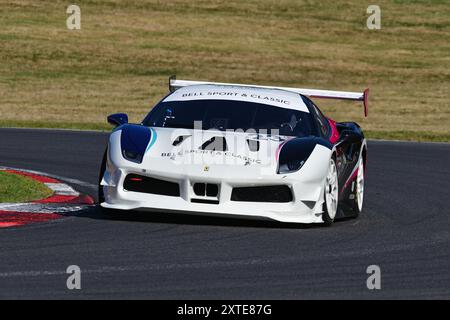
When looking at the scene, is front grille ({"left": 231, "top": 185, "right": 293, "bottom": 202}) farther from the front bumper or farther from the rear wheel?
the rear wheel

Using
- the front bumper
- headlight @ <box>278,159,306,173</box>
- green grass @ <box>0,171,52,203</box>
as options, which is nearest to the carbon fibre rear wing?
green grass @ <box>0,171,52,203</box>

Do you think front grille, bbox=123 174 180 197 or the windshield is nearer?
front grille, bbox=123 174 180 197

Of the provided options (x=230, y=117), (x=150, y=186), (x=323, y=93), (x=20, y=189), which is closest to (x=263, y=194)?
(x=150, y=186)

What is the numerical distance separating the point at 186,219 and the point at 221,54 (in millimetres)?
28291

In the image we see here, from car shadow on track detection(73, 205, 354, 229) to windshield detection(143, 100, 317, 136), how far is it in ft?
2.72

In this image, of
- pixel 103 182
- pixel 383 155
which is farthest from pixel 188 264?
pixel 383 155

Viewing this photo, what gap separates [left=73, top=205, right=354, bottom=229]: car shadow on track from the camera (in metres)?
10.5

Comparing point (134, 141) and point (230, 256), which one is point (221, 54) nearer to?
point (134, 141)

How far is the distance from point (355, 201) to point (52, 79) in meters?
23.5

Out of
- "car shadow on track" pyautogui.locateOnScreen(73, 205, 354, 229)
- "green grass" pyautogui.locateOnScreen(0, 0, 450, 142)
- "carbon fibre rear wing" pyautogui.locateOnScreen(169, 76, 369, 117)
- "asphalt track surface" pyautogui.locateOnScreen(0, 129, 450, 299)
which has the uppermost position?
"green grass" pyautogui.locateOnScreen(0, 0, 450, 142)

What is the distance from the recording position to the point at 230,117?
11461 mm

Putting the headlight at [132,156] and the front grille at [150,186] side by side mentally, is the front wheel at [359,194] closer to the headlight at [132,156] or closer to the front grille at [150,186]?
the front grille at [150,186]

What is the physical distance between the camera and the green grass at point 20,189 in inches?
467

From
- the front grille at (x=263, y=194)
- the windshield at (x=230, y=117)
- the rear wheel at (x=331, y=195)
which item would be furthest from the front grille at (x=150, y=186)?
the rear wheel at (x=331, y=195)
